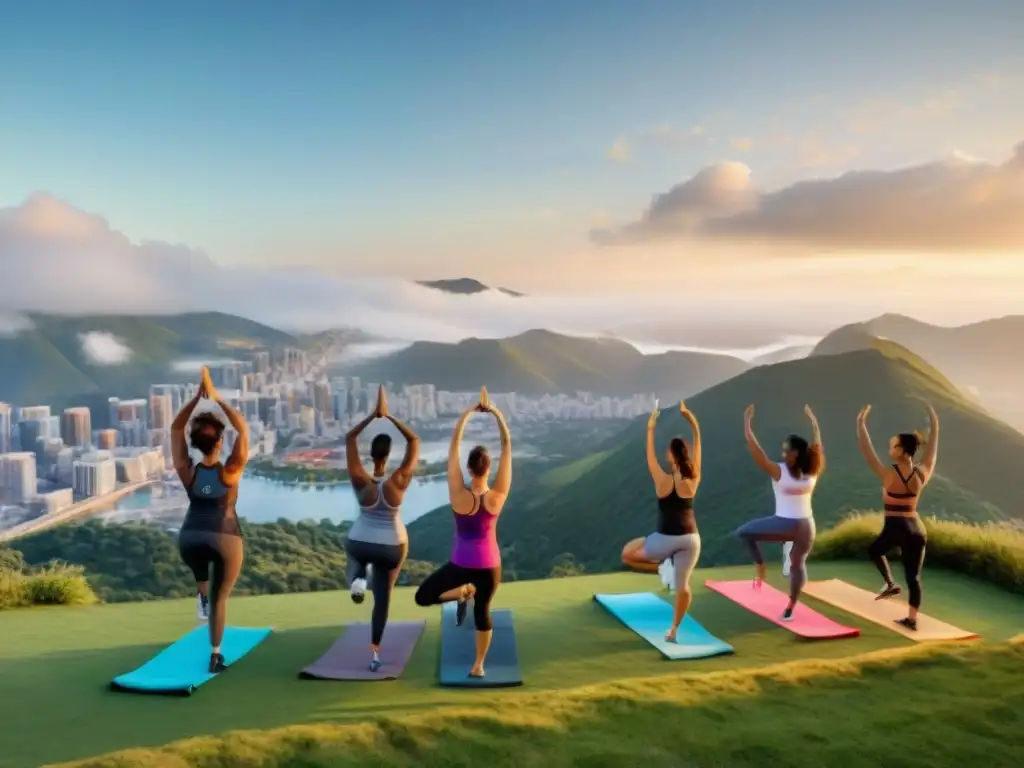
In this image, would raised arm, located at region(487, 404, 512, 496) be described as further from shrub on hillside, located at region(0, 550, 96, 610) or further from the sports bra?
shrub on hillside, located at region(0, 550, 96, 610)

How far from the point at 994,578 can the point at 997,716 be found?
15.7 feet

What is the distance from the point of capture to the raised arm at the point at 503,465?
545cm

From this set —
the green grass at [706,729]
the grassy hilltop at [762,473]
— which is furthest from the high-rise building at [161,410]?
the green grass at [706,729]

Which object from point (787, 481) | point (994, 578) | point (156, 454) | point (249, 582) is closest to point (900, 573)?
point (994, 578)

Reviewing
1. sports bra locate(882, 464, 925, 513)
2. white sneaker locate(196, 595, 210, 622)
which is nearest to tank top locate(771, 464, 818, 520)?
sports bra locate(882, 464, 925, 513)

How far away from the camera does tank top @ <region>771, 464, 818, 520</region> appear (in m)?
7.14

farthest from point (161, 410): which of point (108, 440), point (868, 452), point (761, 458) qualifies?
point (868, 452)

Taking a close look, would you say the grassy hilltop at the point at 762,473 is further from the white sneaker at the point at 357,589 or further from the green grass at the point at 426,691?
the white sneaker at the point at 357,589

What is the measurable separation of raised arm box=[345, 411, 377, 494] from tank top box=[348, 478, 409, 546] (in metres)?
0.10

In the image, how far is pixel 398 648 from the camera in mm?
6266

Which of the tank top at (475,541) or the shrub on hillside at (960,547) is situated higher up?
the tank top at (475,541)

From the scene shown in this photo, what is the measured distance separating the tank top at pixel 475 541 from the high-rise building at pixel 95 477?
2890 centimetres

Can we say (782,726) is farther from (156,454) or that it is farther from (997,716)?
(156,454)

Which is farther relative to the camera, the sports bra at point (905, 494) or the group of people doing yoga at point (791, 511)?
the sports bra at point (905, 494)
